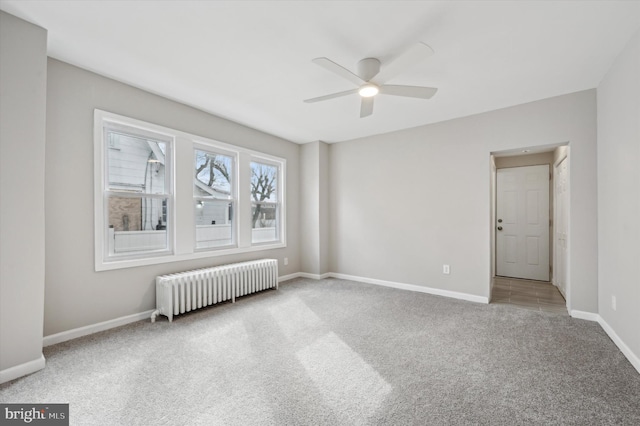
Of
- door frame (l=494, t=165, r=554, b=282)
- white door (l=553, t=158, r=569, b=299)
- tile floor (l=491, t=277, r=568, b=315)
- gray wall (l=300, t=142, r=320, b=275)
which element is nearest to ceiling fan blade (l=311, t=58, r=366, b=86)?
gray wall (l=300, t=142, r=320, b=275)

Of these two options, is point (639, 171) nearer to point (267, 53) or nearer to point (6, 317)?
point (267, 53)

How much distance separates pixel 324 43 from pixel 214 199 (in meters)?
2.62

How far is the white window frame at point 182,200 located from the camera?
9.53ft

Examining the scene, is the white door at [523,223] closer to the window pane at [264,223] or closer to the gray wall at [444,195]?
the gray wall at [444,195]

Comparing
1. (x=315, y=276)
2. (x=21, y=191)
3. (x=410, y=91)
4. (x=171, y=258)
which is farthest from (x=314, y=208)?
(x=21, y=191)

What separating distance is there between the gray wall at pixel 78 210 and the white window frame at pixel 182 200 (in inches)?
2.7

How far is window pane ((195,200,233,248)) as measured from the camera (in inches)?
157

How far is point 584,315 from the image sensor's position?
10.6 feet

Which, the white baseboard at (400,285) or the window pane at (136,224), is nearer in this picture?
the window pane at (136,224)

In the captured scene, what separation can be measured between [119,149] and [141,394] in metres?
2.55

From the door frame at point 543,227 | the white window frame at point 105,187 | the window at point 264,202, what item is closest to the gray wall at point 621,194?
the door frame at point 543,227

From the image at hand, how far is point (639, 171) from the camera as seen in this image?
7.15ft

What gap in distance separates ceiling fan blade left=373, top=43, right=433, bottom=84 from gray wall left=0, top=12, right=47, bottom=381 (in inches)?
111

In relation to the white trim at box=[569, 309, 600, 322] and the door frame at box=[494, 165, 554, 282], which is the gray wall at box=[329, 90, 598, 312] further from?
the door frame at box=[494, 165, 554, 282]
